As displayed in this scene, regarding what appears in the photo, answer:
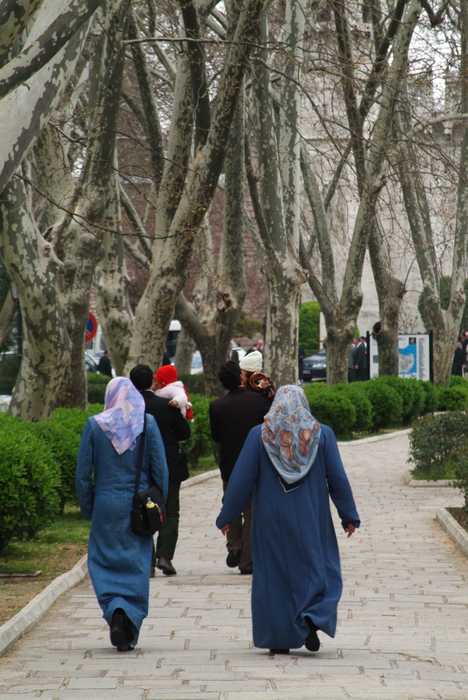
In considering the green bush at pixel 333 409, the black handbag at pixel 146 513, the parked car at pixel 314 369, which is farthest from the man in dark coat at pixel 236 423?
the parked car at pixel 314 369

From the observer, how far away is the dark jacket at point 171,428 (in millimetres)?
8523

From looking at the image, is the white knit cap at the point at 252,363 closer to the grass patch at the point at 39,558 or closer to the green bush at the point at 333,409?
the grass patch at the point at 39,558

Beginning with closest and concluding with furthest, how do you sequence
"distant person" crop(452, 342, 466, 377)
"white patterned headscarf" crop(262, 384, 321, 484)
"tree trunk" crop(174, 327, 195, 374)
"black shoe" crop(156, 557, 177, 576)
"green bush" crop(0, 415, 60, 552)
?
"white patterned headscarf" crop(262, 384, 321, 484)
"green bush" crop(0, 415, 60, 552)
"black shoe" crop(156, 557, 177, 576)
"tree trunk" crop(174, 327, 195, 374)
"distant person" crop(452, 342, 466, 377)

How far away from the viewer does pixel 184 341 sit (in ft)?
105

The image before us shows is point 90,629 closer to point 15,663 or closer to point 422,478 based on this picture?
point 15,663

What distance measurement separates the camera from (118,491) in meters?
6.14

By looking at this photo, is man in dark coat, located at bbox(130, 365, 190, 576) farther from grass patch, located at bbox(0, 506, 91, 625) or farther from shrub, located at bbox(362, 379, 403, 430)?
shrub, located at bbox(362, 379, 403, 430)

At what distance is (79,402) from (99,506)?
8684 millimetres

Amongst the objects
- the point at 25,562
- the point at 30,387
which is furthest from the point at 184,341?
the point at 25,562

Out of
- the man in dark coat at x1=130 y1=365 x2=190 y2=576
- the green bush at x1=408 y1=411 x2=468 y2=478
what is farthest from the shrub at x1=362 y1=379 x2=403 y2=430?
the man in dark coat at x1=130 y1=365 x2=190 y2=576

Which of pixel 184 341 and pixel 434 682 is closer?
pixel 434 682

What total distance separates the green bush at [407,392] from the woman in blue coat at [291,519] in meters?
18.2

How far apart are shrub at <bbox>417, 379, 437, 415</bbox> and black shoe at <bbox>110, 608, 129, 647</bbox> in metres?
→ 20.0

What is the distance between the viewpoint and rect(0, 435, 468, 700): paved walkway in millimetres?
5023
